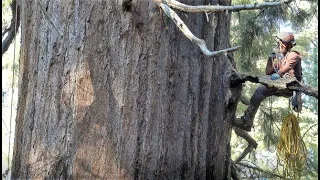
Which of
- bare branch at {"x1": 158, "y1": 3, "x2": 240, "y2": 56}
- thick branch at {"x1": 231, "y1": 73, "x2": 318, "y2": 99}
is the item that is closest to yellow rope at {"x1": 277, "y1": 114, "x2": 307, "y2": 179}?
thick branch at {"x1": 231, "y1": 73, "x2": 318, "y2": 99}

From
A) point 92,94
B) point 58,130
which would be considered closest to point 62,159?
point 58,130

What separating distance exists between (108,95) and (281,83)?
899mm

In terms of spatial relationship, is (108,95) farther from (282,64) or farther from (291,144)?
(282,64)

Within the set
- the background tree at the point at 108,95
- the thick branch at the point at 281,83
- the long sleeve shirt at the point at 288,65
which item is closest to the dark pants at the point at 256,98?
the long sleeve shirt at the point at 288,65

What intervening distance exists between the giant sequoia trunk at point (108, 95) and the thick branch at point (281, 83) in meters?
0.37

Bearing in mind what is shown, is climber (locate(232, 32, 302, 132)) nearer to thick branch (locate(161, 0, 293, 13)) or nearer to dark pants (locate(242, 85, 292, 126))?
dark pants (locate(242, 85, 292, 126))

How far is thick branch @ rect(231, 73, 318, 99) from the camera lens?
2.18 metres

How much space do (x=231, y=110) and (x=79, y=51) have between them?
931 mm

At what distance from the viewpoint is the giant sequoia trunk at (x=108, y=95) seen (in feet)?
6.32

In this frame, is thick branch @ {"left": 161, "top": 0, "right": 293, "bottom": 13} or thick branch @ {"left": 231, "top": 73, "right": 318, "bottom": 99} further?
thick branch @ {"left": 231, "top": 73, "right": 318, "bottom": 99}

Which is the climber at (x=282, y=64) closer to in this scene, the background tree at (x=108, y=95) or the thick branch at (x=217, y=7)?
the background tree at (x=108, y=95)

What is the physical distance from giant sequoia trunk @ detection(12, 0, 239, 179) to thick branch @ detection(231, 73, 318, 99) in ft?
1.22

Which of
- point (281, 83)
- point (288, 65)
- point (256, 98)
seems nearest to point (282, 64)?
point (288, 65)

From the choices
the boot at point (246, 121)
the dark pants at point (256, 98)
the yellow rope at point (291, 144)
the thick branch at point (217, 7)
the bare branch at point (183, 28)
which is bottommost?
the yellow rope at point (291, 144)
